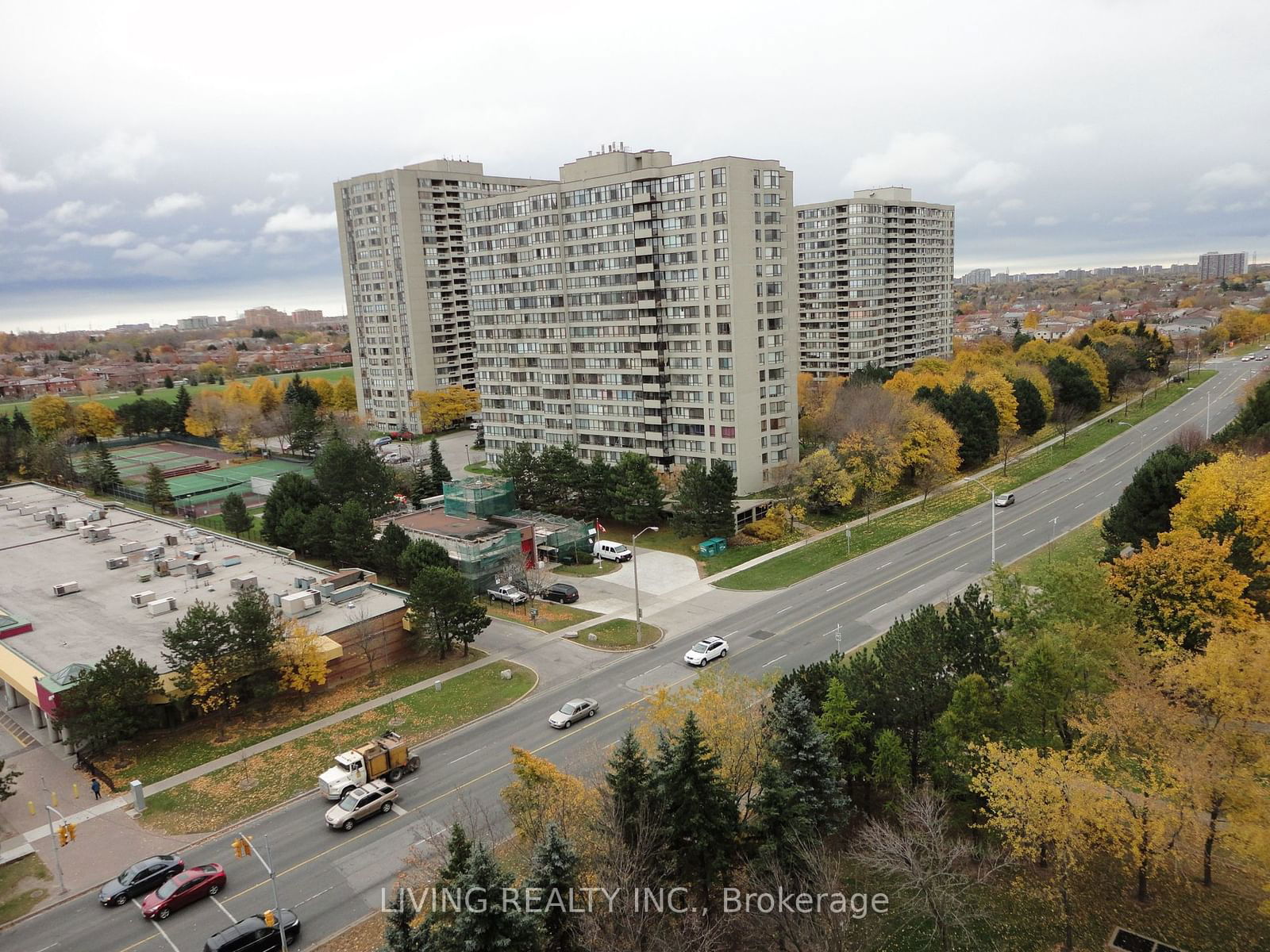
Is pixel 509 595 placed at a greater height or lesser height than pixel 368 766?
lesser

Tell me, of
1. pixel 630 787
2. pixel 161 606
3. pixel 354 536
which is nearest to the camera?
pixel 630 787

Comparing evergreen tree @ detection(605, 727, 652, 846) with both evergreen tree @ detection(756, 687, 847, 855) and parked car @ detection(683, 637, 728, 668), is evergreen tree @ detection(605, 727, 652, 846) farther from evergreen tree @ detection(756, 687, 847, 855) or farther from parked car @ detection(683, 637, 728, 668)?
parked car @ detection(683, 637, 728, 668)

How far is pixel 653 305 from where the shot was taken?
78.6 m

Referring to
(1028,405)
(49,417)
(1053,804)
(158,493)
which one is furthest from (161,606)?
(49,417)

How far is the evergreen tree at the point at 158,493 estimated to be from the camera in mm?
90125

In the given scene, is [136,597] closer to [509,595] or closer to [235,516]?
[235,516]

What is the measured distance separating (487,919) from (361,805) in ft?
50.0

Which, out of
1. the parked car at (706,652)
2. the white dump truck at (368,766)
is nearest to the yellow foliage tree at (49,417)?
the white dump truck at (368,766)

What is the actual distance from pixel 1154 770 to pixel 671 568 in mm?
41516

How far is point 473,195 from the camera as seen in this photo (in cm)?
13062

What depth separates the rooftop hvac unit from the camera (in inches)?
1960

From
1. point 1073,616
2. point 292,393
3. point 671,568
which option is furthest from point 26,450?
point 1073,616

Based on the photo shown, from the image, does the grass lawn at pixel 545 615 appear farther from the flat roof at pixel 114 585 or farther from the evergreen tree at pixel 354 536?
the evergreen tree at pixel 354 536

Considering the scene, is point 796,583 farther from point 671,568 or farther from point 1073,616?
point 1073,616
